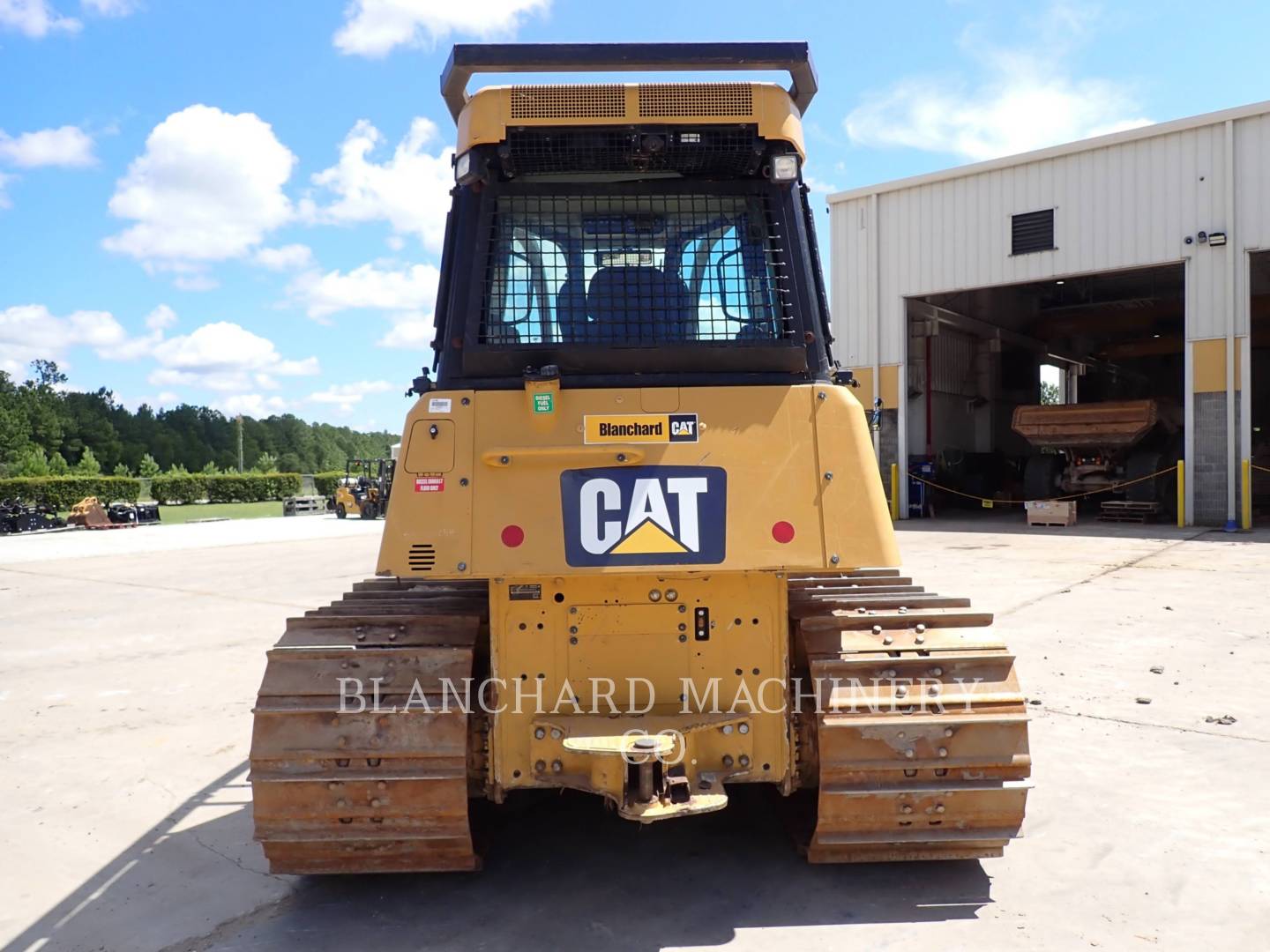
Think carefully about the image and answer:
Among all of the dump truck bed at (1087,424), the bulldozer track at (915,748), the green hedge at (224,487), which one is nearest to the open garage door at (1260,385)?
the dump truck bed at (1087,424)

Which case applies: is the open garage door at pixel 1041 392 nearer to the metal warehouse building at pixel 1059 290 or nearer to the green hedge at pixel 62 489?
the metal warehouse building at pixel 1059 290

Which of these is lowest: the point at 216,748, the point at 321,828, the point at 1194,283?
the point at 216,748

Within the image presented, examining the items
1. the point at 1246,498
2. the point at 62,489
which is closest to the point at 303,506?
A: the point at 62,489

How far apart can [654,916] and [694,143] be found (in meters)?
2.82

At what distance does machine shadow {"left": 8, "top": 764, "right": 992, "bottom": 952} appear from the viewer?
10.7 ft

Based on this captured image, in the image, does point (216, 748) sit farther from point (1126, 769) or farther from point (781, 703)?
point (1126, 769)

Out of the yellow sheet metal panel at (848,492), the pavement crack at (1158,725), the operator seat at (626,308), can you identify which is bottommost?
the pavement crack at (1158,725)

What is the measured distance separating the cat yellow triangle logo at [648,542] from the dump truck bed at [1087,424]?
18816 millimetres

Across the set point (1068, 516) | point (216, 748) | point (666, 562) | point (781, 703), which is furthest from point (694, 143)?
point (1068, 516)

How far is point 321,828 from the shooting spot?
3309 millimetres

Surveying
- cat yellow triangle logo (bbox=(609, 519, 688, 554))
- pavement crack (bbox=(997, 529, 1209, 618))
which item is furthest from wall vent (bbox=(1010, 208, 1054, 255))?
cat yellow triangle logo (bbox=(609, 519, 688, 554))

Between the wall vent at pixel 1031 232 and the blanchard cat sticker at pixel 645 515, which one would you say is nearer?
the blanchard cat sticker at pixel 645 515

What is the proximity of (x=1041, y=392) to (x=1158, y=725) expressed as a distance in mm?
24914

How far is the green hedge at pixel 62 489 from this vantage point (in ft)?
129
